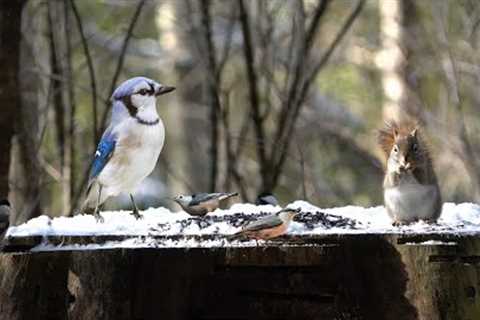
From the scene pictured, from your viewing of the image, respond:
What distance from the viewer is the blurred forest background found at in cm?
650

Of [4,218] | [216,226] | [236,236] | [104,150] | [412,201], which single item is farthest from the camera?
[4,218]

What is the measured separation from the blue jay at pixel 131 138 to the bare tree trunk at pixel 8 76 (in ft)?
4.34

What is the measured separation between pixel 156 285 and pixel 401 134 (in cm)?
130

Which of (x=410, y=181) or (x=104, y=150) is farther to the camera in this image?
(x=104, y=150)

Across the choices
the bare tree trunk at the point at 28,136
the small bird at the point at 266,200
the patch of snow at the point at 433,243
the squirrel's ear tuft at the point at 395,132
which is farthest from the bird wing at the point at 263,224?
the bare tree trunk at the point at 28,136

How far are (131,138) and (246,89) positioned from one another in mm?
7386

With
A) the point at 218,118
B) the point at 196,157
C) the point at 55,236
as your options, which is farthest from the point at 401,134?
the point at 196,157

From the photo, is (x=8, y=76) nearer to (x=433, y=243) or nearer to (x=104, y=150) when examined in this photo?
(x=104, y=150)

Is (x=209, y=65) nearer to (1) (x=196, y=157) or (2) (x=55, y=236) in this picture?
(2) (x=55, y=236)

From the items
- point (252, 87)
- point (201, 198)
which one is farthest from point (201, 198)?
point (252, 87)

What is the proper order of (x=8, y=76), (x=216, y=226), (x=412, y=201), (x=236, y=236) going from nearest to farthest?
(x=236, y=236)
(x=216, y=226)
(x=412, y=201)
(x=8, y=76)

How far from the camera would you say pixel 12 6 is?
17.1ft

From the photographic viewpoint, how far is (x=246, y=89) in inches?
437

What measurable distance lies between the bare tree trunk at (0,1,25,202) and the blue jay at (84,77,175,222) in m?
1.32
